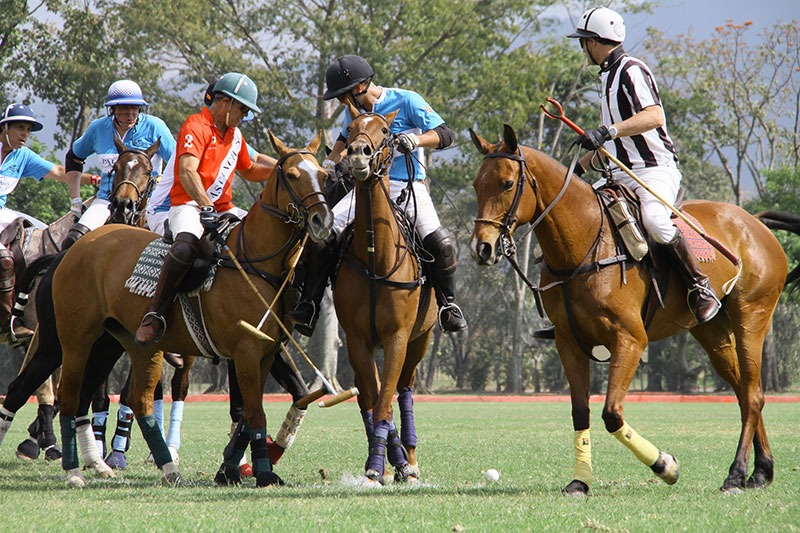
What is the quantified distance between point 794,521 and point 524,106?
27758 mm

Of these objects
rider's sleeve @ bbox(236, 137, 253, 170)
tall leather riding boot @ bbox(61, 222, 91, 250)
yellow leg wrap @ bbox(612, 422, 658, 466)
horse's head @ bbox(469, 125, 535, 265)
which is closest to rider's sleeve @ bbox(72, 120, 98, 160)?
tall leather riding boot @ bbox(61, 222, 91, 250)

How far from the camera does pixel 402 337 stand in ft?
23.2

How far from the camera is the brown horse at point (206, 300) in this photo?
686cm

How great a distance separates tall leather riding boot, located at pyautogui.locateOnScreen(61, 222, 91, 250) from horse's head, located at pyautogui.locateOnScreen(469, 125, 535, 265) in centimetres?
486

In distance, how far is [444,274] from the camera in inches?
308

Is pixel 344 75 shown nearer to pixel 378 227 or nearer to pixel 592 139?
pixel 378 227

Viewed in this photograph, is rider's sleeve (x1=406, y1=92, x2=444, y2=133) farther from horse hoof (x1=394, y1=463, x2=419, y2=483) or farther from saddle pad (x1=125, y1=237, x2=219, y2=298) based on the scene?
horse hoof (x1=394, y1=463, x2=419, y2=483)

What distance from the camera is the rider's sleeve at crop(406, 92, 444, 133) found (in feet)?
26.2

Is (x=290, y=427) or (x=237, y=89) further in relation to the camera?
(x=290, y=427)

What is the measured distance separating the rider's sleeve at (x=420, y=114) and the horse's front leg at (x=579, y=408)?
2413 millimetres

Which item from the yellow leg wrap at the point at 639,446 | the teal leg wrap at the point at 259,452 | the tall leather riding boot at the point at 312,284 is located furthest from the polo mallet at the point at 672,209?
the teal leg wrap at the point at 259,452

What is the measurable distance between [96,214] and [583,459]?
588 cm

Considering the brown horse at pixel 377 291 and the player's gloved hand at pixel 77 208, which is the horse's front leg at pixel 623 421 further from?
the player's gloved hand at pixel 77 208

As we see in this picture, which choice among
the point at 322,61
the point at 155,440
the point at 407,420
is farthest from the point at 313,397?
the point at 322,61
